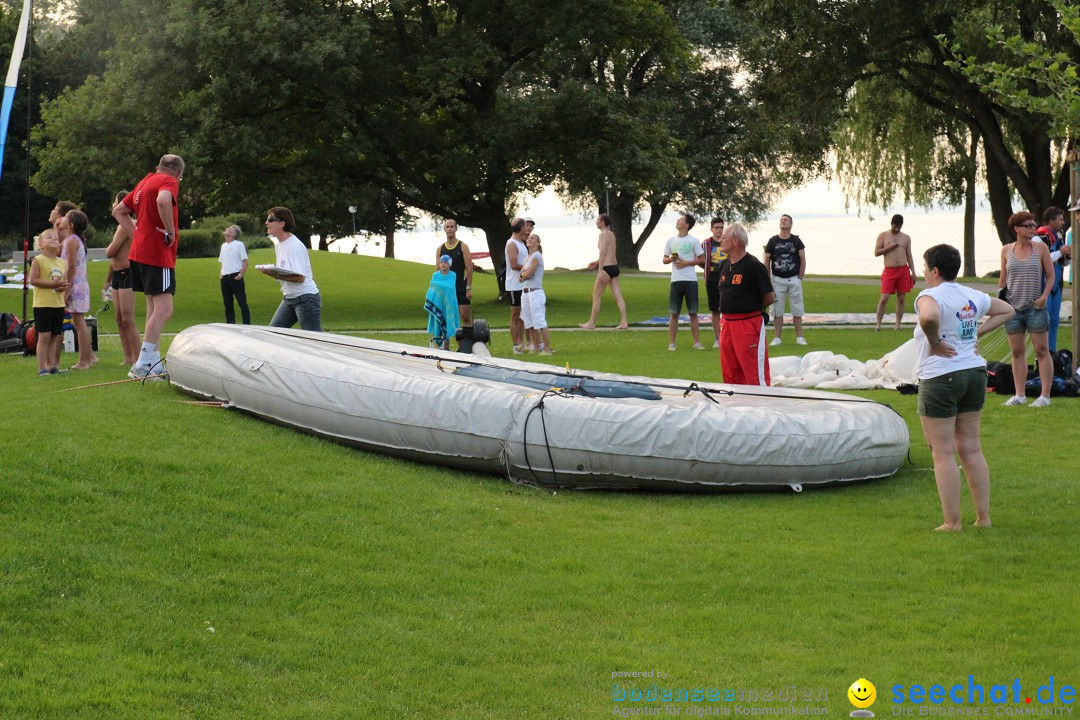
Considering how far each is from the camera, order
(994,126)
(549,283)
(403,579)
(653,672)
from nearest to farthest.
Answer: (653,672) → (403,579) → (994,126) → (549,283)

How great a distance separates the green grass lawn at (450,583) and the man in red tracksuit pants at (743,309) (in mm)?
A: 1850

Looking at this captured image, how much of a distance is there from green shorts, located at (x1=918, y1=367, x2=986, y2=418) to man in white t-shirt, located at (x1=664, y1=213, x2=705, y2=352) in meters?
9.08

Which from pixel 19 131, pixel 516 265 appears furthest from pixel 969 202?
Result: pixel 19 131

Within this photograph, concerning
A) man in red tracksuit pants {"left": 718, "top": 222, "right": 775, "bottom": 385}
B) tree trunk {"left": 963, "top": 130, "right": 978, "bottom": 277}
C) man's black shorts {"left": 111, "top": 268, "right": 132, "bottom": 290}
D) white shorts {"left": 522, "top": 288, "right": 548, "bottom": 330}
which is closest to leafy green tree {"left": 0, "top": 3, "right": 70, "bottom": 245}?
white shorts {"left": 522, "top": 288, "right": 548, "bottom": 330}

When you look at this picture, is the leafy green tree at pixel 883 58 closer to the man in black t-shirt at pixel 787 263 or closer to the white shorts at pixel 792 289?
the man in black t-shirt at pixel 787 263

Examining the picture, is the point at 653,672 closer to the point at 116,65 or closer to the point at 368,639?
the point at 368,639

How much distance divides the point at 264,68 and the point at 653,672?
2230 cm

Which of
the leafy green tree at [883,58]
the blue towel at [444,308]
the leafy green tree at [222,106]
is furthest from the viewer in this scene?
the leafy green tree at [222,106]

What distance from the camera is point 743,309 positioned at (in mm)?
10250

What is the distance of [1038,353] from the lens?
1134cm

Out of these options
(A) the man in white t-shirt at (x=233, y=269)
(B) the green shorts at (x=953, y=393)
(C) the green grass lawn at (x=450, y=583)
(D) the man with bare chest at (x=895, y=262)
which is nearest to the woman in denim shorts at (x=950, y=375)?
(B) the green shorts at (x=953, y=393)

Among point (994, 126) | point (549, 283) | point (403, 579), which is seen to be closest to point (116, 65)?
point (549, 283)

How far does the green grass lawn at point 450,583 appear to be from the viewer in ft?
15.5

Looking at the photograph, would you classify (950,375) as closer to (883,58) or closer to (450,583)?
(450,583)
